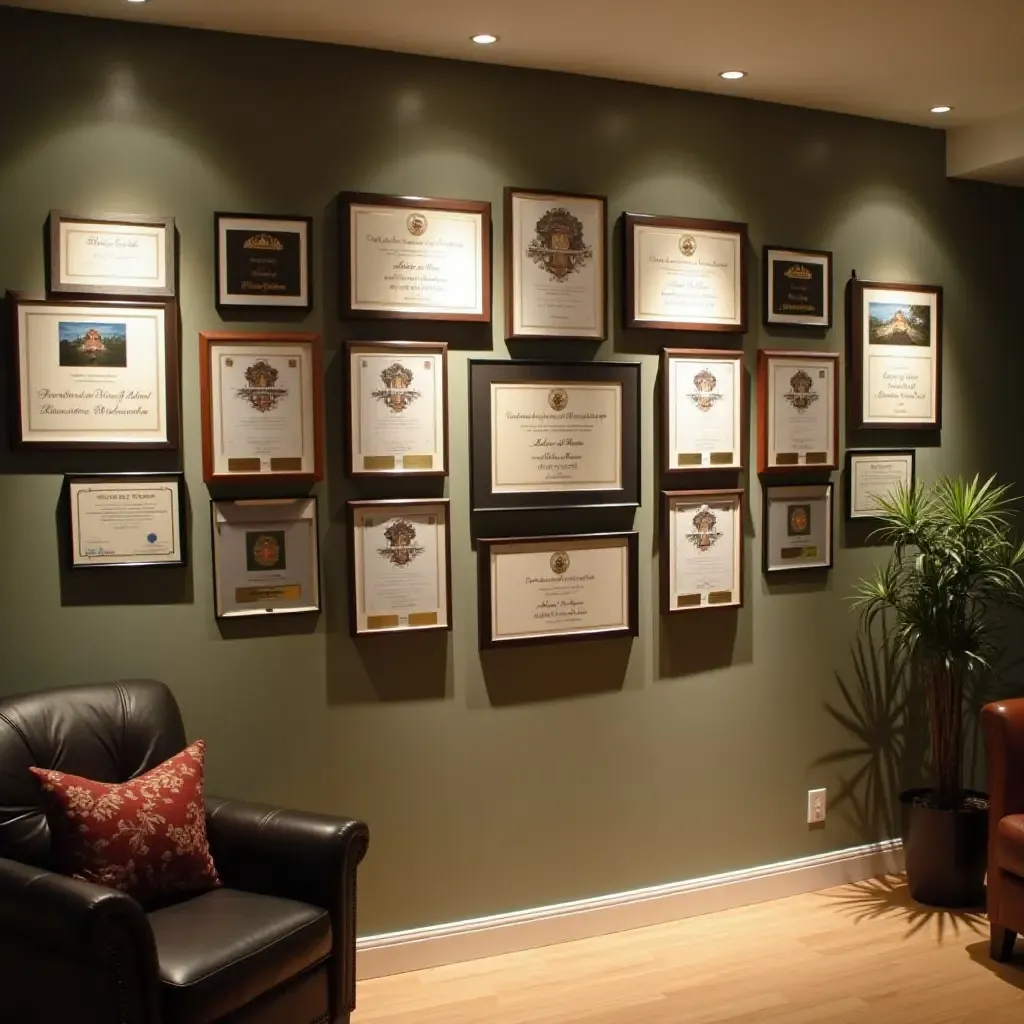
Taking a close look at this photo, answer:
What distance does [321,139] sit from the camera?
3.02 meters

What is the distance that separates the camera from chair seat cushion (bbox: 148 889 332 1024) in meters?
2.15

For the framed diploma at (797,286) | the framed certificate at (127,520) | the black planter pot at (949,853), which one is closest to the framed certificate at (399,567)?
the framed certificate at (127,520)

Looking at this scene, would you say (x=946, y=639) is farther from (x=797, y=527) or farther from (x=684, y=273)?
(x=684, y=273)

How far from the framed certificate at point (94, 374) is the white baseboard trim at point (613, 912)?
1.60 metres

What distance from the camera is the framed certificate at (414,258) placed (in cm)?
304

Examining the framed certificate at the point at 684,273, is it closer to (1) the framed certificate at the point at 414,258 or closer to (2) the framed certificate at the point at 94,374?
(1) the framed certificate at the point at 414,258

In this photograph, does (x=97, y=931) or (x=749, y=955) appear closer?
(x=97, y=931)

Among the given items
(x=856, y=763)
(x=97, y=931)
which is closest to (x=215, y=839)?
(x=97, y=931)

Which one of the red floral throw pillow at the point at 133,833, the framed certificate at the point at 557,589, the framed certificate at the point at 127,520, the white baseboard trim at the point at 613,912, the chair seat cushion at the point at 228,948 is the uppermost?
the framed certificate at the point at 127,520

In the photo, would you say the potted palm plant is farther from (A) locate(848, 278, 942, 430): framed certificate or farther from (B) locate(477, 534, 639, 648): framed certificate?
(B) locate(477, 534, 639, 648): framed certificate

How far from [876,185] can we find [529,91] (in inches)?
53.1

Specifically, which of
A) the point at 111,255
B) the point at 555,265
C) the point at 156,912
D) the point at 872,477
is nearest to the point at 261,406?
the point at 111,255

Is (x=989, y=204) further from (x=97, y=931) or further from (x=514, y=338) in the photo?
(x=97, y=931)

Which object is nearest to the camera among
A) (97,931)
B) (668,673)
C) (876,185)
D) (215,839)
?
(97,931)
